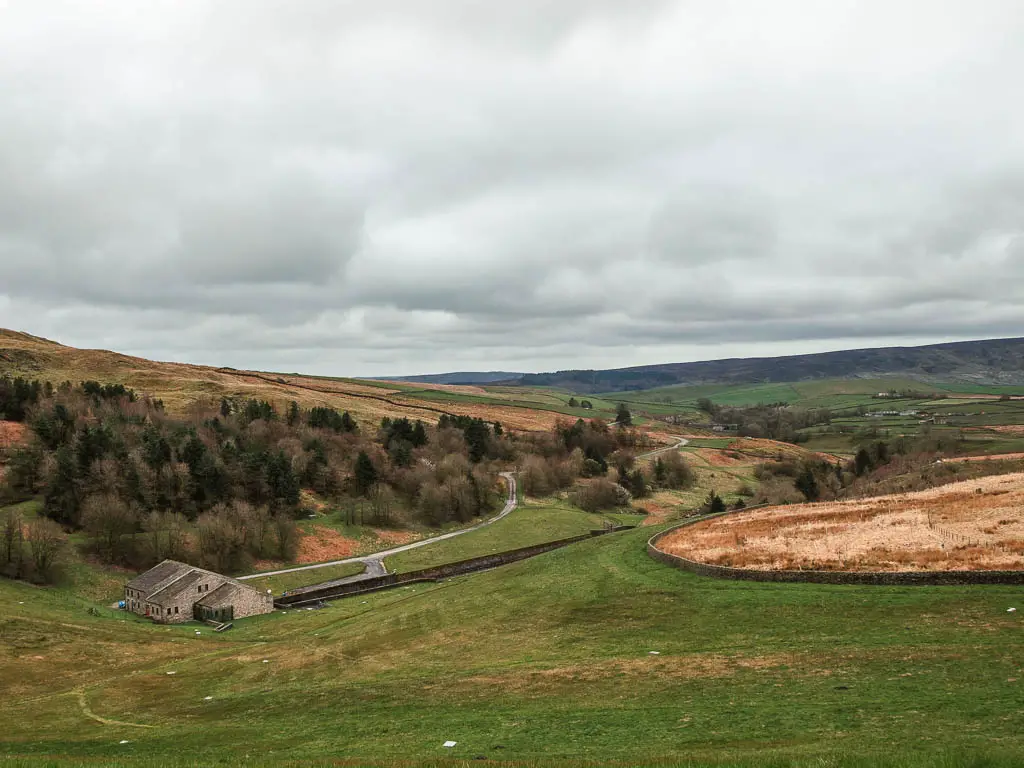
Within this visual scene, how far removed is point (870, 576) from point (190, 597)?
191ft

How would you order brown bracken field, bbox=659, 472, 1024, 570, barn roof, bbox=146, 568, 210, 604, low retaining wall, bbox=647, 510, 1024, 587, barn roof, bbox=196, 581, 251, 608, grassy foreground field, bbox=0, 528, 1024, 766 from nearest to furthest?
1. grassy foreground field, bbox=0, 528, 1024, 766
2. low retaining wall, bbox=647, 510, 1024, 587
3. brown bracken field, bbox=659, 472, 1024, 570
4. barn roof, bbox=146, 568, 210, 604
5. barn roof, bbox=196, 581, 251, 608

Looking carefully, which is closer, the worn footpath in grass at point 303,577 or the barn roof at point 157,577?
the barn roof at point 157,577

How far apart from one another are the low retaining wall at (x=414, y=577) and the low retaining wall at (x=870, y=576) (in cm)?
3567

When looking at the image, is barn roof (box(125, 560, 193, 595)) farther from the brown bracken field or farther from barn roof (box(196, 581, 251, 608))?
the brown bracken field

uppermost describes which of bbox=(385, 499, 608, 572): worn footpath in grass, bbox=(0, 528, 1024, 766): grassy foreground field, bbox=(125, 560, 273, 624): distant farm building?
bbox=(0, 528, 1024, 766): grassy foreground field

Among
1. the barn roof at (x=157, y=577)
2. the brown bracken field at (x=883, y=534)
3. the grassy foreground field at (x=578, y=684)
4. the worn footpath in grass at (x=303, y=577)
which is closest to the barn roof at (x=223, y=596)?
the barn roof at (x=157, y=577)

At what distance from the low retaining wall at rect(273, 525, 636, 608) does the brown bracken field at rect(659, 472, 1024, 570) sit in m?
25.3

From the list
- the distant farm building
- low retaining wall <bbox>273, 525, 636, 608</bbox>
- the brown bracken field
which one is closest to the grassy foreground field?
the brown bracken field

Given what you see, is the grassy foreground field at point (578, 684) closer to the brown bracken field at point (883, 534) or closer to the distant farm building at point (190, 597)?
the brown bracken field at point (883, 534)

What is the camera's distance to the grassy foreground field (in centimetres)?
1814

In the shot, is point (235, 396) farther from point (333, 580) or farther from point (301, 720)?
point (301, 720)

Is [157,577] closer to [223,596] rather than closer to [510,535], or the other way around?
[223,596]

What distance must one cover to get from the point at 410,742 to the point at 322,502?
3668 inches

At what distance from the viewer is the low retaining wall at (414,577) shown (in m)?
71.2
